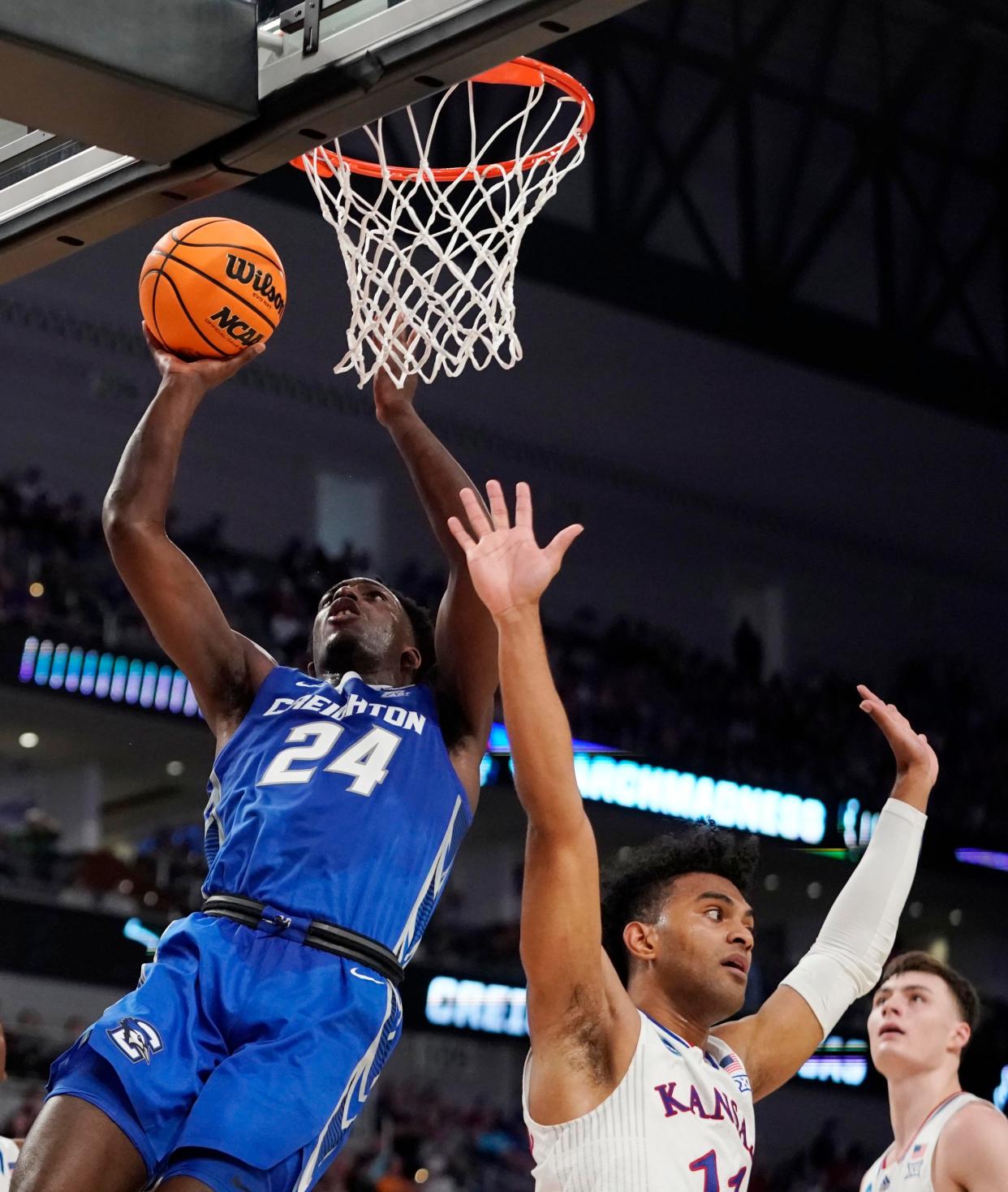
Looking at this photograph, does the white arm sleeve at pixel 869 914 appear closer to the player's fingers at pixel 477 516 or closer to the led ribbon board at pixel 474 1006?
the player's fingers at pixel 477 516

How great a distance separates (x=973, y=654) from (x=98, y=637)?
1048cm

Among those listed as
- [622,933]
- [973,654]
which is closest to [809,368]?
[973,654]

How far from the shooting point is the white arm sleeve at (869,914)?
3.99 meters

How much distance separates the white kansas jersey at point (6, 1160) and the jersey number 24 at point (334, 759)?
186 centimetres

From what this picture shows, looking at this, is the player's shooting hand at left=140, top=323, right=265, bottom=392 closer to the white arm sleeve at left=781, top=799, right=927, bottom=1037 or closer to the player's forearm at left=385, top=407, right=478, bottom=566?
the player's forearm at left=385, top=407, right=478, bottom=566

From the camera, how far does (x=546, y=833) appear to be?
2.97 metres

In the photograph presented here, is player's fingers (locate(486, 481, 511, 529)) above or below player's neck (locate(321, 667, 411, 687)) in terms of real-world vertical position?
above

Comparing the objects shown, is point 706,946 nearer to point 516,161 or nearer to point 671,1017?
point 671,1017

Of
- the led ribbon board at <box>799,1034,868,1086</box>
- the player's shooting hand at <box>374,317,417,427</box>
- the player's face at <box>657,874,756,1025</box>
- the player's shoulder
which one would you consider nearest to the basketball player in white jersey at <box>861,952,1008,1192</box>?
the player's shoulder

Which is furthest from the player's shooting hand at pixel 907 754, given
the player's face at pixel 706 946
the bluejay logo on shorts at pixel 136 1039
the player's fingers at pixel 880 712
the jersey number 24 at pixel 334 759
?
the bluejay logo on shorts at pixel 136 1039

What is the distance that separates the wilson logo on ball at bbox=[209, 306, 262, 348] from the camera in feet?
12.0

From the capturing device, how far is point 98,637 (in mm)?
14602

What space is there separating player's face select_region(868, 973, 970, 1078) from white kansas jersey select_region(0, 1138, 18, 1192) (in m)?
2.38

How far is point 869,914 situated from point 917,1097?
1007 millimetres
